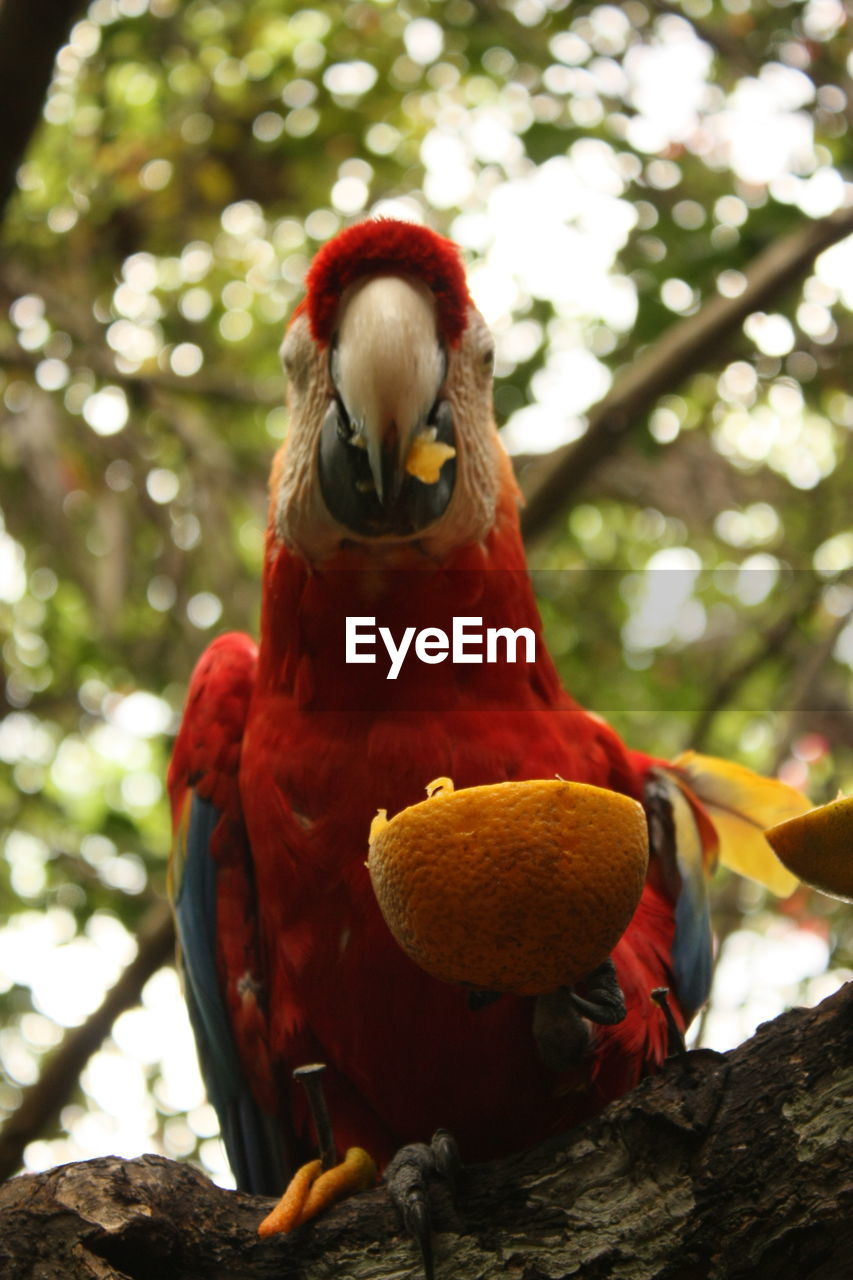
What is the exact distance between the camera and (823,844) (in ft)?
3.55

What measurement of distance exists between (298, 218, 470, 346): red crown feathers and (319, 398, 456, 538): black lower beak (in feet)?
0.52

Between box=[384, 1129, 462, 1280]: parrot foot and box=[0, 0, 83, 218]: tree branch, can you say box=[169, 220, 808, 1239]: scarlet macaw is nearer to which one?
box=[384, 1129, 462, 1280]: parrot foot

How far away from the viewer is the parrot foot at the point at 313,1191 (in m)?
1.28

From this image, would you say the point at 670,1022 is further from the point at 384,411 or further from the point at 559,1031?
the point at 384,411

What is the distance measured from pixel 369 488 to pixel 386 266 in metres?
0.34

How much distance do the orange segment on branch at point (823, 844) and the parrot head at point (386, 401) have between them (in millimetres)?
743

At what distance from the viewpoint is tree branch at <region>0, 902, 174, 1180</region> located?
2529mm

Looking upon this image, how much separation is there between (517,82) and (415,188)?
25.9 inches

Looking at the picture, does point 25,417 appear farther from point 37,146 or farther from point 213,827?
point 213,827

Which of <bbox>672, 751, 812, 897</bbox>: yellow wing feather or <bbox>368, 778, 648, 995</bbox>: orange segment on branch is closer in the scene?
<bbox>368, 778, 648, 995</bbox>: orange segment on branch

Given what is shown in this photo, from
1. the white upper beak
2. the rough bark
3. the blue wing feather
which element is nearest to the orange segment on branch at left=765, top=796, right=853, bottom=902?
the rough bark

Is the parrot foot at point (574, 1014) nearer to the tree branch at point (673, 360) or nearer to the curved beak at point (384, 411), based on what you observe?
the curved beak at point (384, 411)

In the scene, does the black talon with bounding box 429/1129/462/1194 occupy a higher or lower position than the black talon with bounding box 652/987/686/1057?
lower

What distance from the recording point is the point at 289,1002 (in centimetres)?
181
